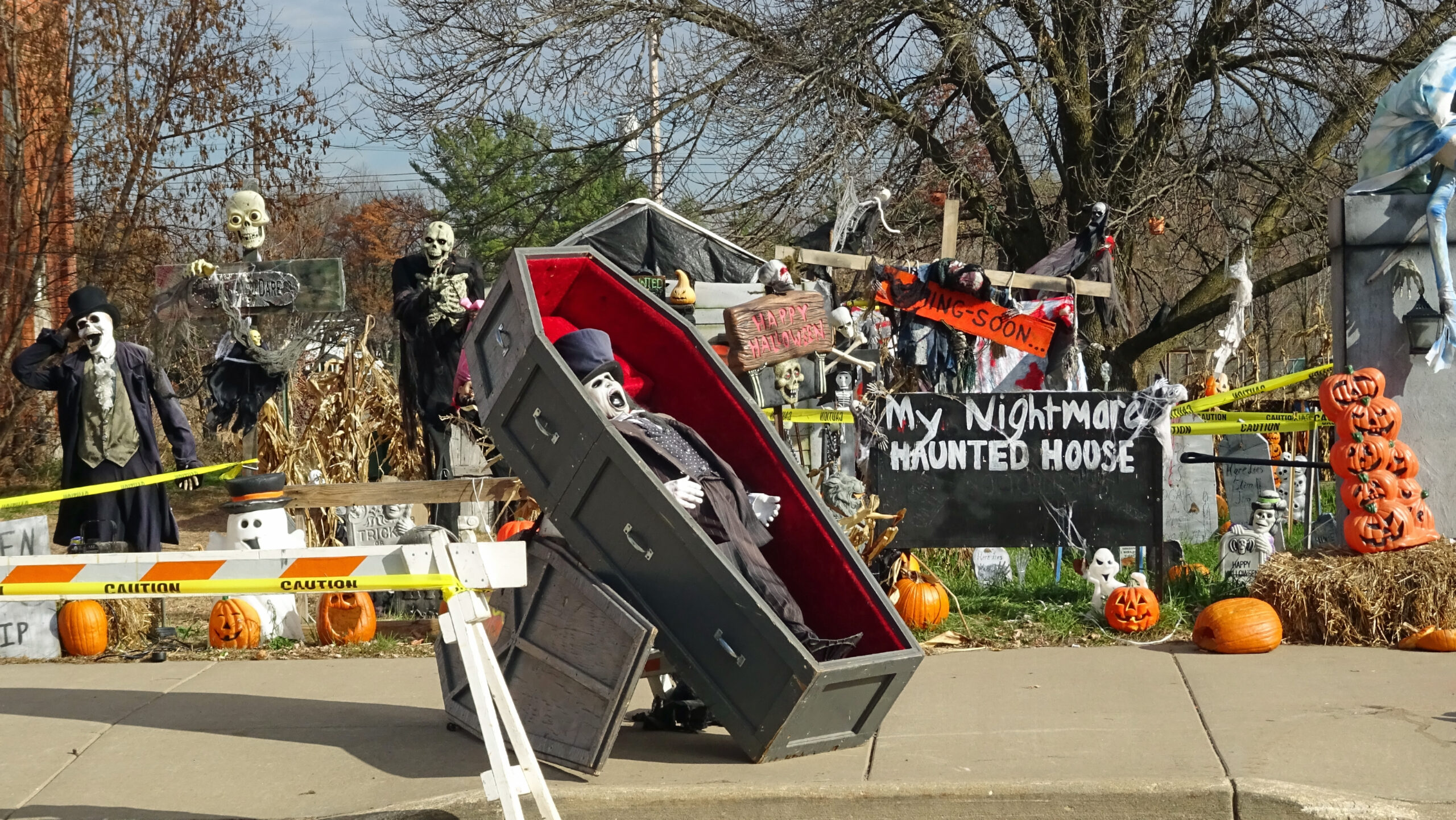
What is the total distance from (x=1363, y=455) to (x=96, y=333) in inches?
261

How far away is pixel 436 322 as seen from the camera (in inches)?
322

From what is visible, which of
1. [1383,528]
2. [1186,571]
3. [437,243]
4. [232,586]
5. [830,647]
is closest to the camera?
[232,586]

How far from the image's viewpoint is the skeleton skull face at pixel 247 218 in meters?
8.73

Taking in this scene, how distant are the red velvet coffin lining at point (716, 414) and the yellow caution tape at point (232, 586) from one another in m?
1.65

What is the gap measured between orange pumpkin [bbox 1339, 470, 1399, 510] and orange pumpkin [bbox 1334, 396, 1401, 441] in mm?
201

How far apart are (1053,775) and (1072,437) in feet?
10.2

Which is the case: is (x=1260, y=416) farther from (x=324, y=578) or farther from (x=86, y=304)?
(x=86, y=304)

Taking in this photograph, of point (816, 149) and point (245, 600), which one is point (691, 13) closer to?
point (816, 149)

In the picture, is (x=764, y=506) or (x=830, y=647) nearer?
(x=830, y=647)

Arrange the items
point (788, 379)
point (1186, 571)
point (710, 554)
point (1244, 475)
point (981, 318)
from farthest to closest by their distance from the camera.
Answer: point (1244, 475) → point (788, 379) → point (981, 318) → point (1186, 571) → point (710, 554)

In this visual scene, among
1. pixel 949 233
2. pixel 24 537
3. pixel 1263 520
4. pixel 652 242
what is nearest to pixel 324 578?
pixel 24 537

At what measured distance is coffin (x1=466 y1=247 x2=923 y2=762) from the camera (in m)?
4.56

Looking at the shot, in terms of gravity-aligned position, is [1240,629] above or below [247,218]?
below

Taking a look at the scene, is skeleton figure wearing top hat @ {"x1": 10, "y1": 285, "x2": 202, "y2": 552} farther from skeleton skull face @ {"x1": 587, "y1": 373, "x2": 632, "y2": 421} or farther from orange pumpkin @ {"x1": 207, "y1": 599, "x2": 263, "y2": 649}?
skeleton skull face @ {"x1": 587, "y1": 373, "x2": 632, "y2": 421}
